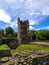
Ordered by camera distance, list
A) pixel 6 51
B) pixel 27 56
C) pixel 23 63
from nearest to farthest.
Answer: pixel 23 63, pixel 27 56, pixel 6 51

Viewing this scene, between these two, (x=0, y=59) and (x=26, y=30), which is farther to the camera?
(x=26, y=30)

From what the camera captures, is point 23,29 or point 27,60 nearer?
point 27,60

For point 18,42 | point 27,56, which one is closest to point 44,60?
point 27,56

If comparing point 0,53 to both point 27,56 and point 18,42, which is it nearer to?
point 27,56

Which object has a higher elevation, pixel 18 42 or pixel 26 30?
pixel 26 30

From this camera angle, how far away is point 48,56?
26.6 feet

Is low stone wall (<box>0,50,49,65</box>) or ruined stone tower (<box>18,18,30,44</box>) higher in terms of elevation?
ruined stone tower (<box>18,18,30,44</box>)

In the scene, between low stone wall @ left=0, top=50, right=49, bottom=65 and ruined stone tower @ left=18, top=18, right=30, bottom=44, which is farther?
ruined stone tower @ left=18, top=18, right=30, bottom=44

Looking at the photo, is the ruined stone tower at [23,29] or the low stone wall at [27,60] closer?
the low stone wall at [27,60]

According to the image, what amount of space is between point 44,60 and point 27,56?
746 mm

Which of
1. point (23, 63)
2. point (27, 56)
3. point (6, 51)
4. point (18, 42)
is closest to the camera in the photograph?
point (23, 63)

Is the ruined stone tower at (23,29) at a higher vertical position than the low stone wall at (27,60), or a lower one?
higher

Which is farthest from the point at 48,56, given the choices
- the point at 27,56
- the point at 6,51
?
the point at 6,51

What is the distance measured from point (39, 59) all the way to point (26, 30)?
64.4 m
